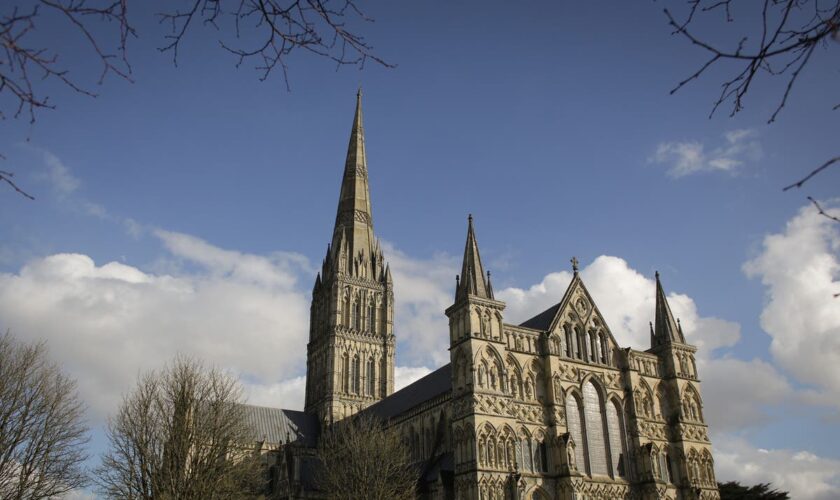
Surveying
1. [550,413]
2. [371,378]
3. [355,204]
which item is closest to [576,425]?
[550,413]

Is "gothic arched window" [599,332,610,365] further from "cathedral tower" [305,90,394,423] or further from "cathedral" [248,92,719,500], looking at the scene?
"cathedral tower" [305,90,394,423]

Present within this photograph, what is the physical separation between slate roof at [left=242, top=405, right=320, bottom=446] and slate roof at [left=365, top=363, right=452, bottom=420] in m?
7.22

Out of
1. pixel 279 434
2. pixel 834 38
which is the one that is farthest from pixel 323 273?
pixel 834 38

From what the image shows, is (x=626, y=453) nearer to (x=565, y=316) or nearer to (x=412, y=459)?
(x=565, y=316)

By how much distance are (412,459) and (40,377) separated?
2274 cm

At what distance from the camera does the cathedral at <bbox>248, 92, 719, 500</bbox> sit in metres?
31.8

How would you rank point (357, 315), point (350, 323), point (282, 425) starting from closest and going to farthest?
1. point (282, 425)
2. point (350, 323)
3. point (357, 315)

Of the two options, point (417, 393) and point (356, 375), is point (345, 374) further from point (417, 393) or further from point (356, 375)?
point (417, 393)

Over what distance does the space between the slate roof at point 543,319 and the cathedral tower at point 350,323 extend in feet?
76.8

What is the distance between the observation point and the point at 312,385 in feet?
204

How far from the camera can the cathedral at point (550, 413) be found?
31.8 m

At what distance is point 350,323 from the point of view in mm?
61406

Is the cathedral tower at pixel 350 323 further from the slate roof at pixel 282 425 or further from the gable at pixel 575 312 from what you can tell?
the gable at pixel 575 312

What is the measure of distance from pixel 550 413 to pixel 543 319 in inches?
262
